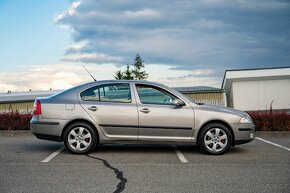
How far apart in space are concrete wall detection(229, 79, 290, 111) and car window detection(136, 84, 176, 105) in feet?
70.3

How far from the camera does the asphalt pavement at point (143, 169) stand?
6.19 metres

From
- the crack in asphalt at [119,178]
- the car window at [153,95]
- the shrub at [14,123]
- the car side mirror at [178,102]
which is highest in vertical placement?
the car window at [153,95]

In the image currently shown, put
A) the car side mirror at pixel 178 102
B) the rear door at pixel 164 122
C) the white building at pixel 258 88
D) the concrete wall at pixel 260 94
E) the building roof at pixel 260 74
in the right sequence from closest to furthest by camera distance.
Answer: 1. the rear door at pixel 164 122
2. the car side mirror at pixel 178 102
3. the building roof at pixel 260 74
4. the white building at pixel 258 88
5. the concrete wall at pixel 260 94

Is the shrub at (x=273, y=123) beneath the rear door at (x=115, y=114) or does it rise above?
beneath

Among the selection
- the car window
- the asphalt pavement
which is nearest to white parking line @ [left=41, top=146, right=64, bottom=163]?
the asphalt pavement

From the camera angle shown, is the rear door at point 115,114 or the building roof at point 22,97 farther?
the building roof at point 22,97

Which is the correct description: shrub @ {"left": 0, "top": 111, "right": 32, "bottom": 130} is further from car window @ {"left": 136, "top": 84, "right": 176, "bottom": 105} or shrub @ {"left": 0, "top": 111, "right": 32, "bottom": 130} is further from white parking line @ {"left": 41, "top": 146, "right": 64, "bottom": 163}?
car window @ {"left": 136, "top": 84, "right": 176, "bottom": 105}

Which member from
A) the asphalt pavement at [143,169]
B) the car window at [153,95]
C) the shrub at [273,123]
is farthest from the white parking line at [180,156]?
the shrub at [273,123]

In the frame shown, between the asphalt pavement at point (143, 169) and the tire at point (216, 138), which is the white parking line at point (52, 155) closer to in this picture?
the asphalt pavement at point (143, 169)

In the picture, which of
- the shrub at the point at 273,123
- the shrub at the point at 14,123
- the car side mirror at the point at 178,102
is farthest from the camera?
the shrub at the point at 14,123

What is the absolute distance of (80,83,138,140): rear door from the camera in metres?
8.89

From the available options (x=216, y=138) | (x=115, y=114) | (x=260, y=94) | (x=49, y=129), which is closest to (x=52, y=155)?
(x=49, y=129)

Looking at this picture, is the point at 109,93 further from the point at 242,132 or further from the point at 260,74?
the point at 260,74

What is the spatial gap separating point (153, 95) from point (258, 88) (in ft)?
72.2
